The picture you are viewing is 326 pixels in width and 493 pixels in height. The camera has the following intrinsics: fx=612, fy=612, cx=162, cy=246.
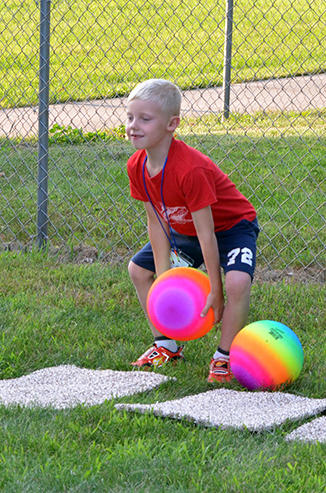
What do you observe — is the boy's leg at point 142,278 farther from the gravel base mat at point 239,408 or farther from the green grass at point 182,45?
the green grass at point 182,45

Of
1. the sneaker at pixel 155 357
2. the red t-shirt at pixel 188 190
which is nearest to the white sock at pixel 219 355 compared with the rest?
the sneaker at pixel 155 357

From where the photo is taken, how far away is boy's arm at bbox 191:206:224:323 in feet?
9.18

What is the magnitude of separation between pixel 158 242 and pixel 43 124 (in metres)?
2.04

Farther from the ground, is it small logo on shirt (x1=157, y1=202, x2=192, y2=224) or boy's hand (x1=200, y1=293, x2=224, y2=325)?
small logo on shirt (x1=157, y1=202, x2=192, y2=224)

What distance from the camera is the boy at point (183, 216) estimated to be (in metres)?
2.78

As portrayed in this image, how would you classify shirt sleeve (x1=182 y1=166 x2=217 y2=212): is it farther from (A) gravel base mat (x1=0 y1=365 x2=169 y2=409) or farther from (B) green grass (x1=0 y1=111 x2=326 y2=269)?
(B) green grass (x1=0 y1=111 x2=326 y2=269)

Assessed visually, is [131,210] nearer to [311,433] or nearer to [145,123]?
[145,123]

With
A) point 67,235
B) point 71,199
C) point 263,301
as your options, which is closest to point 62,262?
point 67,235

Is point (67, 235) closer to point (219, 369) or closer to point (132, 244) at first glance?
point (132, 244)

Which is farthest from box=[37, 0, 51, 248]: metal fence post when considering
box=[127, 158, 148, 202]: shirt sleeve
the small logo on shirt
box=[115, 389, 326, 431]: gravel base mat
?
box=[115, 389, 326, 431]: gravel base mat

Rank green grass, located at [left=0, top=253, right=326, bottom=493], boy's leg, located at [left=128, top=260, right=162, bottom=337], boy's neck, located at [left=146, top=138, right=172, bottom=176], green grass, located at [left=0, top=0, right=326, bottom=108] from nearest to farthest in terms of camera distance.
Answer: green grass, located at [left=0, top=253, right=326, bottom=493] < boy's neck, located at [left=146, top=138, right=172, bottom=176] < boy's leg, located at [left=128, top=260, right=162, bottom=337] < green grass, located at [left=0, top=0, right=326, bottom=108]

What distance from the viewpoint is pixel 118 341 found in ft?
11.1

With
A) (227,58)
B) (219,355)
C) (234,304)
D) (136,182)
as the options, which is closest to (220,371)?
(219,355)

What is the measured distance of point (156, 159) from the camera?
290cm
